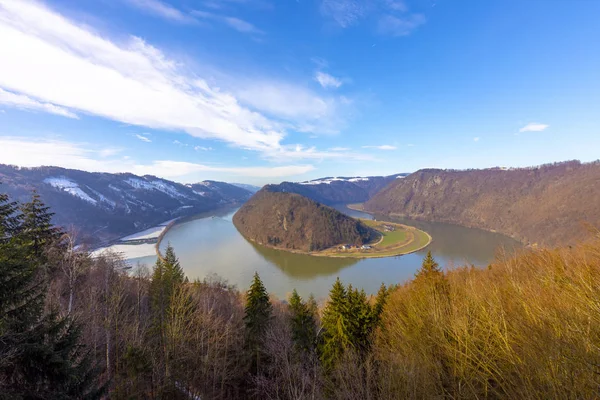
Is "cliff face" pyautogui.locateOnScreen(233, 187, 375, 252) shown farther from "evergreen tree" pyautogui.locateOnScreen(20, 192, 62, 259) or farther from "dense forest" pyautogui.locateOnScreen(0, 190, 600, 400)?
"evergreen tree" pyautogui.locateOnScreen(20, 192, 62, 259)

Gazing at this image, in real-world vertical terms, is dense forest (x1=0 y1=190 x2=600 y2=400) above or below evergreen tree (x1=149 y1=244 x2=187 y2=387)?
above

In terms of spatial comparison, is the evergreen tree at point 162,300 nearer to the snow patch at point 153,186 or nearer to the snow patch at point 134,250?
the snow patch at point 134,250

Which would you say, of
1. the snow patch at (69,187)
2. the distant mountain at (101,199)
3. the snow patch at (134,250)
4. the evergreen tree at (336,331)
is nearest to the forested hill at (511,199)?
the evergreen tree at (336,331)

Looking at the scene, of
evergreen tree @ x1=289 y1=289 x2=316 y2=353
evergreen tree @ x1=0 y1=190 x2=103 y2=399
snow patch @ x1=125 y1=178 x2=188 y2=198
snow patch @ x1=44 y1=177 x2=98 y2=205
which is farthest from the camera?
snow patch @ x1=125 y1=178 x2=188 y2=198

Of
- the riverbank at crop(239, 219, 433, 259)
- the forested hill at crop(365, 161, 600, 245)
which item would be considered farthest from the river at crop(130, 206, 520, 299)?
the forested hill at crop(365, 161, 600, 245)

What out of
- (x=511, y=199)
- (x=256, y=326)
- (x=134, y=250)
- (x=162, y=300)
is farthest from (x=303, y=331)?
(x=511, y=199)

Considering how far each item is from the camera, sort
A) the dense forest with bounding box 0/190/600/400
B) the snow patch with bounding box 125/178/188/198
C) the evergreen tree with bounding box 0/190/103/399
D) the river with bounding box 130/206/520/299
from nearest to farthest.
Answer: the dense forest with bounding box 0/190/600/400 → the evergreen tree with bounding box 0/190/103/399 → the river with bounding box 130/206/520/299 → the snow patch with bounding box 125/178/188/198

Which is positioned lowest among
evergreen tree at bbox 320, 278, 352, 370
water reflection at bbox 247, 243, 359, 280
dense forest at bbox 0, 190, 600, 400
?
water reflection at bbox 247, 243, 359, 280

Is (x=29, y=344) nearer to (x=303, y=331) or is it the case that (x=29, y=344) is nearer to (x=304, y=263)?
(x=303, y=331)
